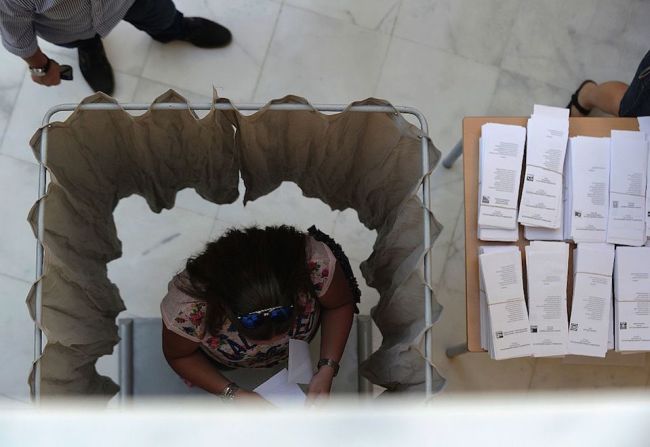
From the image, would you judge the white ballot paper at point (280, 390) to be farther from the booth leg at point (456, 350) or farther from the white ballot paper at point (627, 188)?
the white ballot paper at point (627, 188)

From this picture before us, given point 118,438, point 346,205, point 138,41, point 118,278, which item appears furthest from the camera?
point 138,41

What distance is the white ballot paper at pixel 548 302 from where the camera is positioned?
1.96m

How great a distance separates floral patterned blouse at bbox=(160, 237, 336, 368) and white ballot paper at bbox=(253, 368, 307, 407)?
61 mm

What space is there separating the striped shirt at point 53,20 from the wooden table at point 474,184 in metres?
1.21

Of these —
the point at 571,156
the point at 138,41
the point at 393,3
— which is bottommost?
the point at 138,41

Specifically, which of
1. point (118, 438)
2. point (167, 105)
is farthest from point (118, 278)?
point (118, 438)

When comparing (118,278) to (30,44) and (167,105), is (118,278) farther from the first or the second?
(167,105)

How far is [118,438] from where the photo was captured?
488 millimetres

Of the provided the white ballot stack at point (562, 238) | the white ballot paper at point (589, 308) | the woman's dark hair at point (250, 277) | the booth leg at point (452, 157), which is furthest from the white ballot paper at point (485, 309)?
the booth leg at point (452, 157)

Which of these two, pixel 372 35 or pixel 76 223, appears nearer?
pixel 76 223

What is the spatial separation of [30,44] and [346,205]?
3.66 ft

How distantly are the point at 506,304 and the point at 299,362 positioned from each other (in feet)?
2.07

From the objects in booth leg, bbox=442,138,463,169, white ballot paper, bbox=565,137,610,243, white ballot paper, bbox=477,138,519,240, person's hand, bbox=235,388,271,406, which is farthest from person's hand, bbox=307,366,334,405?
booth leg, bbox=442,138,463,169

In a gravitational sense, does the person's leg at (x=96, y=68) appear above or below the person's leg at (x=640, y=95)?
below
